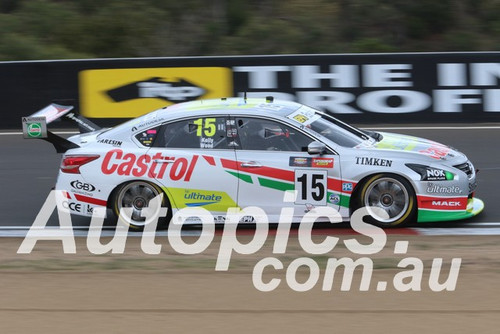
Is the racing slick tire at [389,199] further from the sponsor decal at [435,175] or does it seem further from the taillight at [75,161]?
the taillight at [75,161]

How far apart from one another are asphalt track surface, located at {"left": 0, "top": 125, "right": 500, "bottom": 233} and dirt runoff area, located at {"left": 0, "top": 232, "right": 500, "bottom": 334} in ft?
6.10

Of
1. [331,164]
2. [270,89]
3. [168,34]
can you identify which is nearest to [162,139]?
[331,164]

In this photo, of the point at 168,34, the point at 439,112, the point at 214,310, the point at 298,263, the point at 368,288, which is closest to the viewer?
the point at 214,310

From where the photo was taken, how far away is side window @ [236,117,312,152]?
925 cm

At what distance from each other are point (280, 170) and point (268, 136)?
0.43 meters

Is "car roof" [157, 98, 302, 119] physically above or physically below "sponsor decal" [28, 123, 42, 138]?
above

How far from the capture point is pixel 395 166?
908 cm

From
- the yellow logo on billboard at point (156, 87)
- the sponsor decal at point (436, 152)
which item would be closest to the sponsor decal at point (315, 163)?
the sponsor decal at point (436, 152)

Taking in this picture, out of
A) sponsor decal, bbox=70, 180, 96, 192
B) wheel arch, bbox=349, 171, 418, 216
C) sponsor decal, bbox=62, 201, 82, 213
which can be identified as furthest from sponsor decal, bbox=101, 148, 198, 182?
wheel arch, bbox=349, 171, 418, 216

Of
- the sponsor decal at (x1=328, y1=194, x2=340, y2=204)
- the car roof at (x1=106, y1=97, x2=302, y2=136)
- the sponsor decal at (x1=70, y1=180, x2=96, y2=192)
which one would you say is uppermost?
the car roof at (x1=106, y1=97, x2=302, y2=136)

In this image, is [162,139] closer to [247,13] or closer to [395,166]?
[395,166]

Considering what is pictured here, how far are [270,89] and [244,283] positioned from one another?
8887 mm

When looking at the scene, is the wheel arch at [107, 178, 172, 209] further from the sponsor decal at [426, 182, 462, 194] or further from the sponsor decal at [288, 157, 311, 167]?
the sponsor decal at [426, 182, 462, 194]

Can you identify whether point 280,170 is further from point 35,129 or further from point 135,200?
point 35,129
